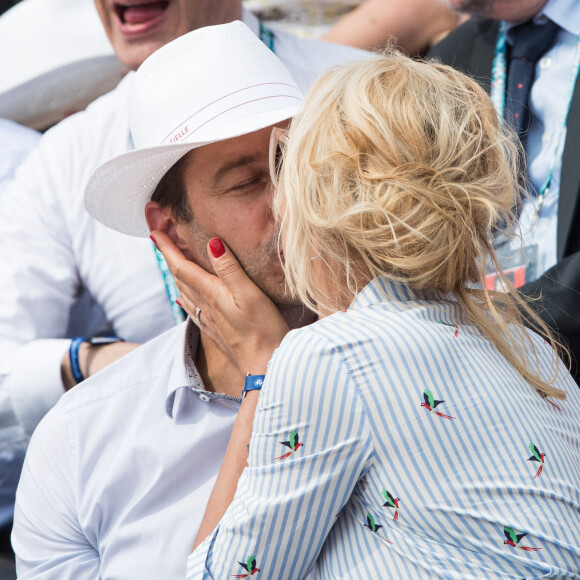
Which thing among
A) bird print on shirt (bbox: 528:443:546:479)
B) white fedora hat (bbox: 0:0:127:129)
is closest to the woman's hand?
bird print on shirt (bbox: 528:443:546:479)

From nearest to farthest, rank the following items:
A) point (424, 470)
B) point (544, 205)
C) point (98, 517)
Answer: point (424, 470)
point (98, 517)
point (544, 205)

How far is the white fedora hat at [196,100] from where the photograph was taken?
65.6 inches

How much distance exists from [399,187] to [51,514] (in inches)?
44.5

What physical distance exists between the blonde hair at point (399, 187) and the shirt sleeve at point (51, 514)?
2.66 feet

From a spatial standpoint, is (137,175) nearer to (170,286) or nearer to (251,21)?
(170,286)

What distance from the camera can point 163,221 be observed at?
1883mm

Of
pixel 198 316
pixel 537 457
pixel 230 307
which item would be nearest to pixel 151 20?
pixel 198 316

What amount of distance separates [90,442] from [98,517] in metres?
0.17

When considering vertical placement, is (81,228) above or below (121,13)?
below

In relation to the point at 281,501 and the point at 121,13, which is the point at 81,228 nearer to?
the point at 121,13

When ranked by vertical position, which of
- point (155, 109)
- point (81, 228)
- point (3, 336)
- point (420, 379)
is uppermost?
point (155, 109)

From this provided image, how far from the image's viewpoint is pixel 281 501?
1125mm

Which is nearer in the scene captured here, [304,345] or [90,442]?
[304,345]

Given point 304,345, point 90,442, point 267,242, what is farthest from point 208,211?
point 304,345
